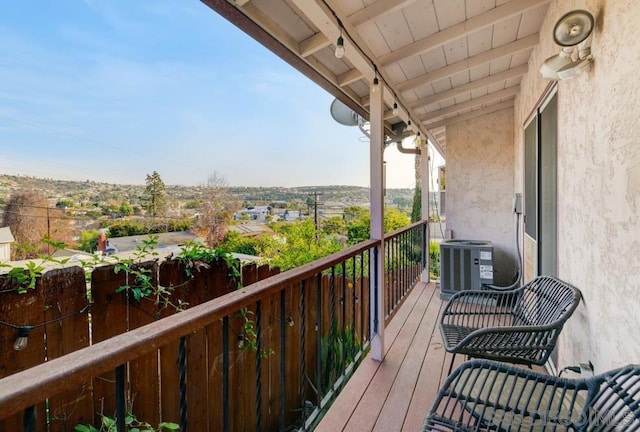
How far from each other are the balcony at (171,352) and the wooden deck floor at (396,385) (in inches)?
3.3

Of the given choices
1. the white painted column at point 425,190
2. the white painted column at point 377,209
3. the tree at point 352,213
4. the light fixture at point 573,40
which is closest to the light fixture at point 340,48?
the white painted column at point 377,209

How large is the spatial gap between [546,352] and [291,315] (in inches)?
63.6

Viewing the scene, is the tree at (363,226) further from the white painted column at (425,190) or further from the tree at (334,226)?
the white painted column at (425,190)

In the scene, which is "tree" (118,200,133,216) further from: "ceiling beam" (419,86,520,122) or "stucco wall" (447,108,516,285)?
"stucco wall" (447,108,516,285)

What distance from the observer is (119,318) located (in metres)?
1.56

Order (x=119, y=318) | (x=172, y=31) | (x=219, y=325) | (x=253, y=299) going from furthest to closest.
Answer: (x=172, y=31) < (x=219, y=325) < (x=119, y=318) < (x=253, y=299)

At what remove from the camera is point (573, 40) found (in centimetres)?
151

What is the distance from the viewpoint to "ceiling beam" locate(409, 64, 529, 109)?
331 centimetres

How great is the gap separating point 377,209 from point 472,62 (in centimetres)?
158

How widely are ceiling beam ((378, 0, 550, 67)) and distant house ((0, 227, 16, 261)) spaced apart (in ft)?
8.19

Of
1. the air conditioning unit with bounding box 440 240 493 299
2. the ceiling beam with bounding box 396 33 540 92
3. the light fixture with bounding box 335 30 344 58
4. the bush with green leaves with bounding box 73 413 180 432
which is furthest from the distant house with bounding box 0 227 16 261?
the air conditioning unit with bounding box 440 240 493 299

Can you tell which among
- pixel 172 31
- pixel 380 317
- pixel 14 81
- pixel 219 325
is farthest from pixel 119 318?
pixel 172 31

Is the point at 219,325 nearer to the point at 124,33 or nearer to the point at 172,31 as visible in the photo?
the point at 124,33

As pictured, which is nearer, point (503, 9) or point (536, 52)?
point (503, 9)
